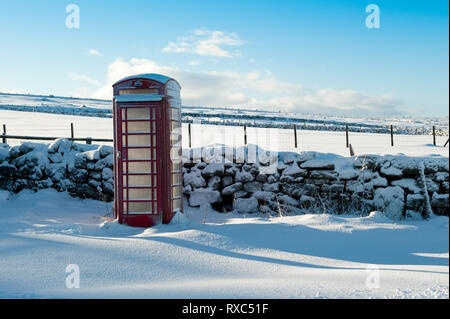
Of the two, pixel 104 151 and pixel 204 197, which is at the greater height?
pixel 104 151

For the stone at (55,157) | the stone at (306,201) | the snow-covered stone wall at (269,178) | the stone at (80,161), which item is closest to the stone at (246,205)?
the snow-covered stone wall at (269,178)

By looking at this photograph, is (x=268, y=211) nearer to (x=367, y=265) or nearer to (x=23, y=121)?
(x=367, y=265)

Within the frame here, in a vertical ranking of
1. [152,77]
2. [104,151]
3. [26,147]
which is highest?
[152,77]

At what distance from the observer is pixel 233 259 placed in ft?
16.2

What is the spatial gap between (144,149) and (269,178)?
306 cm

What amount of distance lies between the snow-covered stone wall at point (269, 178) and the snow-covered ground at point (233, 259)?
893 millimetres

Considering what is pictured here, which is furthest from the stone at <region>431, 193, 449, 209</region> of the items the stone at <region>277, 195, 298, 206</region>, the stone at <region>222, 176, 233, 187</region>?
the stone at <region>222, 176, 233, 187</region>

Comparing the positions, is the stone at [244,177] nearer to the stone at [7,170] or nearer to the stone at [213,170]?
the stone at [213,170]

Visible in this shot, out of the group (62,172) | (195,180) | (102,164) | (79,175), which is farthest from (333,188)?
(62,172)

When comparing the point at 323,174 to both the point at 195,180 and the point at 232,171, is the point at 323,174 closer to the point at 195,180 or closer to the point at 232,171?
the point at 232,171

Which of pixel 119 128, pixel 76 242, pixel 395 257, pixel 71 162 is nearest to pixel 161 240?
pixel 76 242

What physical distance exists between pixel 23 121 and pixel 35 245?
23.1 m

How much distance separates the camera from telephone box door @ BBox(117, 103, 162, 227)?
7.03 metres

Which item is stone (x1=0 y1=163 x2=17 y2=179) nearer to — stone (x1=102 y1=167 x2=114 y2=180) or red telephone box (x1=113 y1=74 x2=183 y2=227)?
stone (x1=102 y1=167 x2=114 y2=180)
